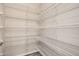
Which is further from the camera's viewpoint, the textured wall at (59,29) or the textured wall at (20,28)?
the textured wall at (20,28)

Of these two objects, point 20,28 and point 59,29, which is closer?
point 59,29

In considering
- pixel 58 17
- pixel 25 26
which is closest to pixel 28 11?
pixel 25 26

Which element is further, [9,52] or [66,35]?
[9,52]

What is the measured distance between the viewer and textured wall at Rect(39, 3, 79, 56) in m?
0.71

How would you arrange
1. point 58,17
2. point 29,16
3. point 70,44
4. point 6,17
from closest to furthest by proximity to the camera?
point 70,44 → point 58,17 → point 6,17 → point 29,16

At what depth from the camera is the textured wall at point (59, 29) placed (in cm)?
71

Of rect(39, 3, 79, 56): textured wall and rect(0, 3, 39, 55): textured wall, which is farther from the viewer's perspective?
rect(0, 3, 39, 55): textured wall

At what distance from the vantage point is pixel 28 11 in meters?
1.09

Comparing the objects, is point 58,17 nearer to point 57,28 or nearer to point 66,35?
point 57,28

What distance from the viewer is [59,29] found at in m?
0.86

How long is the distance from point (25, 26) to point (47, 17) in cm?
38

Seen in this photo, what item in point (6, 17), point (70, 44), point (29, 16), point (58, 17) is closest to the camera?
point (70, 44)

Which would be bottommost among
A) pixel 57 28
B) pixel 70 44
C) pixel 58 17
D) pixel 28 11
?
pixel 70 44

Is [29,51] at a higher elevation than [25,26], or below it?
below
